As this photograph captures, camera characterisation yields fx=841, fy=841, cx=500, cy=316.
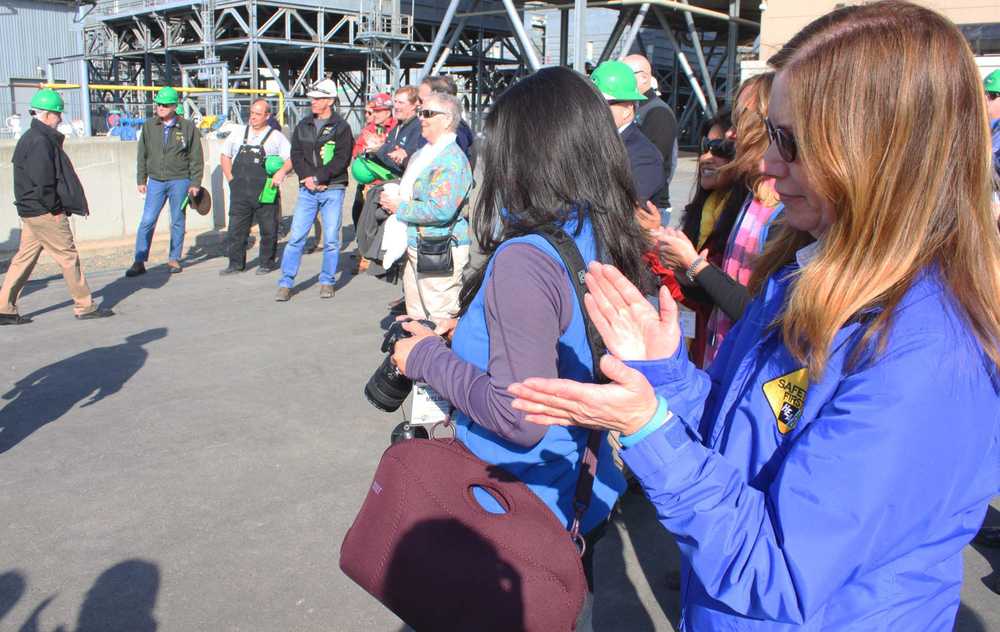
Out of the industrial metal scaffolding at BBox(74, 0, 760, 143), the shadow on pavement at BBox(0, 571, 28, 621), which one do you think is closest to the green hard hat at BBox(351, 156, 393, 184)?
the shadow on pavement at BBox(0, 571, 28, 621)

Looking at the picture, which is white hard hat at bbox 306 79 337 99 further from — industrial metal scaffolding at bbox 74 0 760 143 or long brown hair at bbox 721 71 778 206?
industrial metal scaffolding at bbox 74 0 760 143

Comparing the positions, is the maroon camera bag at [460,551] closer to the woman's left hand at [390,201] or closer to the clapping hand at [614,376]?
the clapping hand at [614,376]

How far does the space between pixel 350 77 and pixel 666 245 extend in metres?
36.7

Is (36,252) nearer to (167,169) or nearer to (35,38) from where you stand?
(167,169)

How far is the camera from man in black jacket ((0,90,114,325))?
723 cm

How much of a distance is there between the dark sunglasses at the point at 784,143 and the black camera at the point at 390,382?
132 centimetres

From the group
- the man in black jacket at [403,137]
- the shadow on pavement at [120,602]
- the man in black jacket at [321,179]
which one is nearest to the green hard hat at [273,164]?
the man in black jacket at [321,179]

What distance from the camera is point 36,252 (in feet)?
24.3

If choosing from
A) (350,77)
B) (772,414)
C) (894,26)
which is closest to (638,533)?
(772,414)

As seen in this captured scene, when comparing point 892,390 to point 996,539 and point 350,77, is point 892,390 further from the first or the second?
point 350,77

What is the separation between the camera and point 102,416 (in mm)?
5379

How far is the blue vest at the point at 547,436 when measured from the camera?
7.00 feet

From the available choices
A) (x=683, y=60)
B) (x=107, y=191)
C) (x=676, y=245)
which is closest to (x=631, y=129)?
(x=676, y=245)

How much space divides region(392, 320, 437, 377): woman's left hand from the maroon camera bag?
0.39 m
